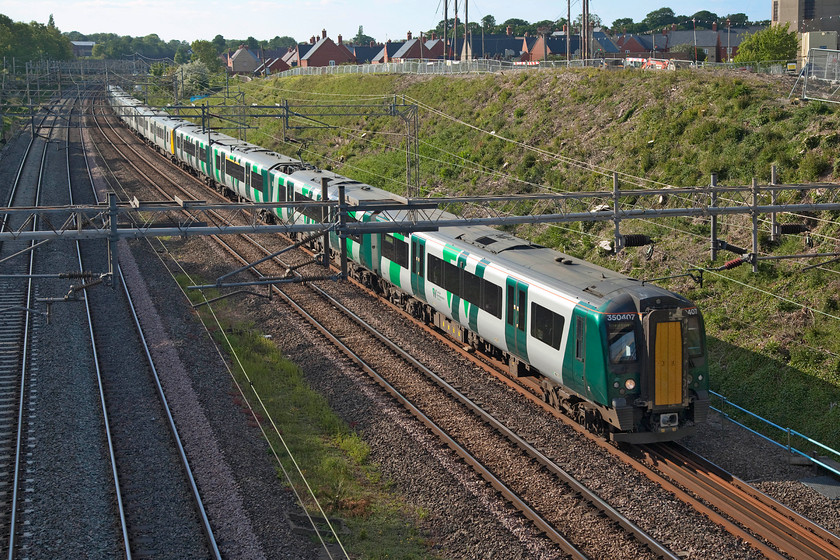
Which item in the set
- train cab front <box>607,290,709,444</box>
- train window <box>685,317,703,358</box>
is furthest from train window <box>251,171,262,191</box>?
train window <box>685,317,703,358</box>

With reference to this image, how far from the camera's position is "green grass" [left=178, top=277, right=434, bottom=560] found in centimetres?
1274

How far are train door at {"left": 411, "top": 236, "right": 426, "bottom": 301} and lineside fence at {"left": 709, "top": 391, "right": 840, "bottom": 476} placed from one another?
25.2 ft

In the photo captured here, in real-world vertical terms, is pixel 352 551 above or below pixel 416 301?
below

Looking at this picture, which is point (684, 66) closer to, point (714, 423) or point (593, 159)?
point (593, 159)

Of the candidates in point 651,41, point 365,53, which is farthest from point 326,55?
point 651,41

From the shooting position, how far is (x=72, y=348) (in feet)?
67.2

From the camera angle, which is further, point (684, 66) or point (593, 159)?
point (684, 66)

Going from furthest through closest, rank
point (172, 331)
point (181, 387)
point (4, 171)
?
point (4, 171) → point (172, 331) → point (181, 387)

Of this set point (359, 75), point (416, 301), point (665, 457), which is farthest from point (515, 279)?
point (359, 75)

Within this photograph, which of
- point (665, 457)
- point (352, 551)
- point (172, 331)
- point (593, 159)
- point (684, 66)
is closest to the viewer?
point (352, 551)

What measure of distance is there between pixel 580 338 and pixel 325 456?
207 inches

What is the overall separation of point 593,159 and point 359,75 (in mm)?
39699

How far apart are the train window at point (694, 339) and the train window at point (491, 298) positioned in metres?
4.33

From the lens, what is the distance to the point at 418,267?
71.3ft
